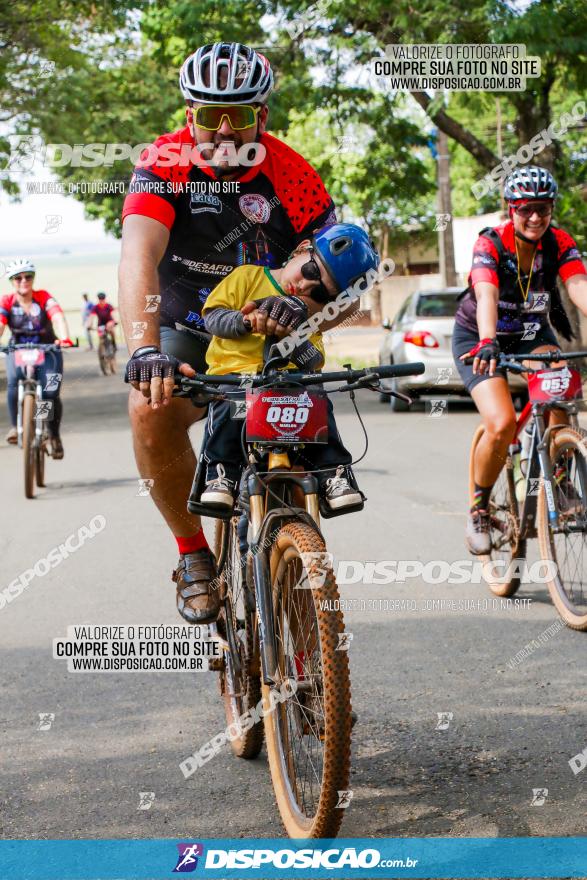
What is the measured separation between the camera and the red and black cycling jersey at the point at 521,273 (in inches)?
253

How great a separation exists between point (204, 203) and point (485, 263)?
2.51m

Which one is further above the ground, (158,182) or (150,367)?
(158,182)

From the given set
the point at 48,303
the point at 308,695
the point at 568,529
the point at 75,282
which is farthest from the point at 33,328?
the point at 75,282

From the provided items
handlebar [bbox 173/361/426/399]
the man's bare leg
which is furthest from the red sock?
handlebar [bbox 173/361/426/399]

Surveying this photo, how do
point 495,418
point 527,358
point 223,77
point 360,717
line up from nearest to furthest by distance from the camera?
point 223,77 → point 360,717 → point 527,358 → point 495,418

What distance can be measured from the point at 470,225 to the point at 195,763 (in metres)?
41.1

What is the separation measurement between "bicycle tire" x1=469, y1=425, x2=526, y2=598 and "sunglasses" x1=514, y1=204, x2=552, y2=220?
3.84 ft

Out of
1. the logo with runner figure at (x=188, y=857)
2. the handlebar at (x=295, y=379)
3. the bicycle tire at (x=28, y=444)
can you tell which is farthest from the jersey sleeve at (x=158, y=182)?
the bicycle tire at (x=28, y=444)

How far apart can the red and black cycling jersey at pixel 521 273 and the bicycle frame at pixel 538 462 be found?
50 cm

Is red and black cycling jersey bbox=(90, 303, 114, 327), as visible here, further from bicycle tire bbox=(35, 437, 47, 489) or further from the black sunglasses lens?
the black sunglasses lens

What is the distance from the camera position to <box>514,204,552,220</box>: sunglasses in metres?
6.29

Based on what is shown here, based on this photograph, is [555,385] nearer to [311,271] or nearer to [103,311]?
[311,271]

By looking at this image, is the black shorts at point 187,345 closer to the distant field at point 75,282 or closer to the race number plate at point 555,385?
the race number plate at point 555,385

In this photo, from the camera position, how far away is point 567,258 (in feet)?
21.2
